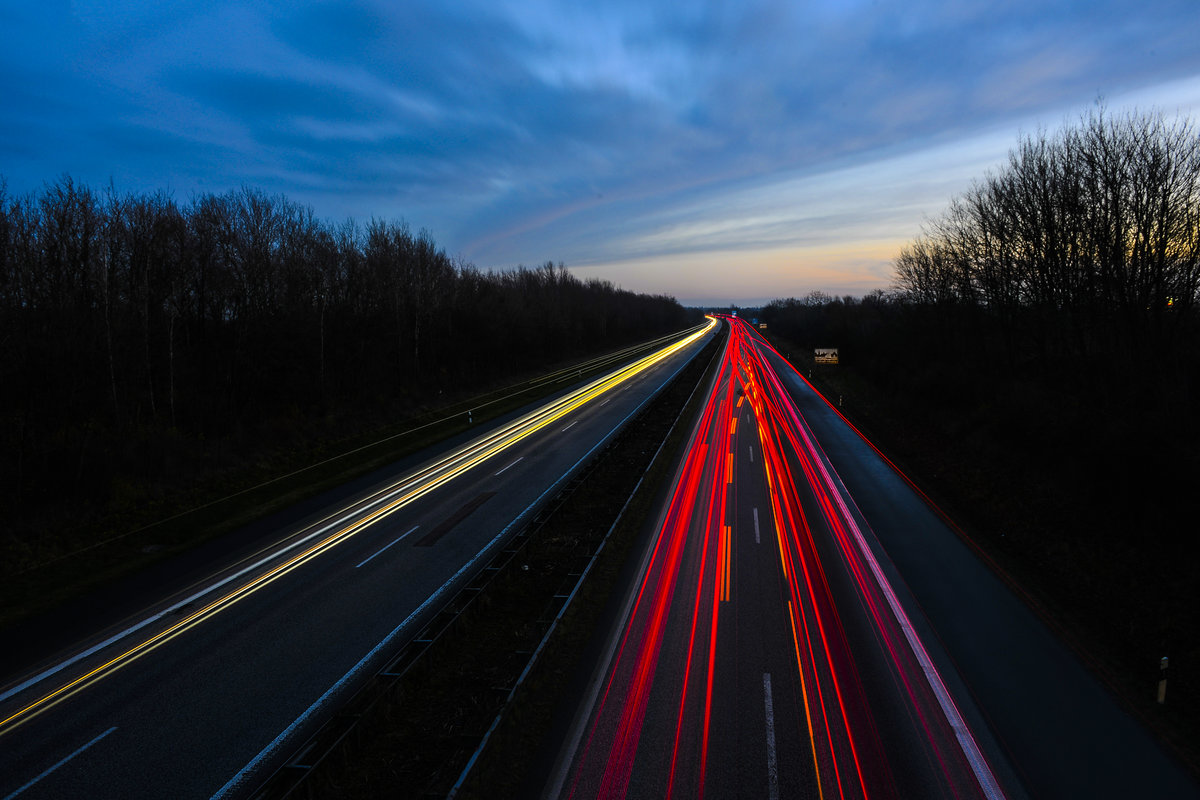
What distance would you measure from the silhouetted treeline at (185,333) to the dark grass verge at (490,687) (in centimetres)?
1601

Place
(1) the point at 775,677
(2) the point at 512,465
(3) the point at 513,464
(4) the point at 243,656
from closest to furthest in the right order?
(1) the point at 775,677
(4) the point at 243,656
(2) the point at 512,465
(3) the point at 513,464

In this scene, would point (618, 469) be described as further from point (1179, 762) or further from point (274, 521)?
point (1179, 762)

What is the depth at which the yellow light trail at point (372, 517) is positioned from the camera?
9939 mm

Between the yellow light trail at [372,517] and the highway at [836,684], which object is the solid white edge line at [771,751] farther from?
the yellow light trail at [372,517]

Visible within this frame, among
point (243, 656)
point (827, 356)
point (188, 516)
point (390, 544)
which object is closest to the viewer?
point (243, 656)

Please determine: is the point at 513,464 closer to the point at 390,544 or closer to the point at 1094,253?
the point at 390,544

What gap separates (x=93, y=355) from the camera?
80.5 feet

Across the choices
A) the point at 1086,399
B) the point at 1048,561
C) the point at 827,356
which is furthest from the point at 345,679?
the point at 827,356

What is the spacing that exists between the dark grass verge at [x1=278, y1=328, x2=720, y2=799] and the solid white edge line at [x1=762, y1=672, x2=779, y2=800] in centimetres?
329

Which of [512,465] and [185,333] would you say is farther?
[185,333]

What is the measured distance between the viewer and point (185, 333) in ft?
104

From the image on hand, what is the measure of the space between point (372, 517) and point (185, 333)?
21.7m

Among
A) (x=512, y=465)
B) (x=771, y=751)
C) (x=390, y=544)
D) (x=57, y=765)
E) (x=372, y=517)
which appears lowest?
(x=771, y=751)

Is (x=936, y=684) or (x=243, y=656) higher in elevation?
(x=243, y=656)
